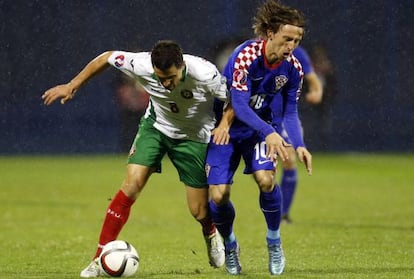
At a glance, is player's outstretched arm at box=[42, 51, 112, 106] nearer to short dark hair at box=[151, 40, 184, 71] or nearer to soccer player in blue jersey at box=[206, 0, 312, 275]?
short dark hair at box=[151, 40, 184, 71]

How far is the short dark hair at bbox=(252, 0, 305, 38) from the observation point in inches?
304

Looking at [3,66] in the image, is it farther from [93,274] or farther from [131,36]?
[93,274]

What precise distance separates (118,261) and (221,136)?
1.13 metres

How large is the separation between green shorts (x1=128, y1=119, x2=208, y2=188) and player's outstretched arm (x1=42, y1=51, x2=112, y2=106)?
1.99 feet

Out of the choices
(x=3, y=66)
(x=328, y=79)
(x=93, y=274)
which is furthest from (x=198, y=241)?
(x=328, y=79)

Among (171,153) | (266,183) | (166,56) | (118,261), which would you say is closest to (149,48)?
(171,153)

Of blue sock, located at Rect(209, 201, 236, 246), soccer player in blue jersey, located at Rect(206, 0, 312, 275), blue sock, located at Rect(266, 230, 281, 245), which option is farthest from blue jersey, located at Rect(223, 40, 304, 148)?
blue sock, located at Rect(266, 230, 281, 245)

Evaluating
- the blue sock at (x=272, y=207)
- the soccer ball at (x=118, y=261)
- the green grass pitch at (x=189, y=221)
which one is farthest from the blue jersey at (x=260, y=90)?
the soccer ball at (x=118, y=261)

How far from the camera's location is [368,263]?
8656 millimetres

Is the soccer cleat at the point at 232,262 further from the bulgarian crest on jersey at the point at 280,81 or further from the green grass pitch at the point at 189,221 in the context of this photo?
the bulgarian crest on jersey at the point at 280,81

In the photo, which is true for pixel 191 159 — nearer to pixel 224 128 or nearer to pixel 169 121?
pixel 169 121

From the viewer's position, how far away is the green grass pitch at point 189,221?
858 centimetres

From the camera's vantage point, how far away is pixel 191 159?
814 centimetres

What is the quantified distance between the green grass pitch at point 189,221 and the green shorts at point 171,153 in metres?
0.72
